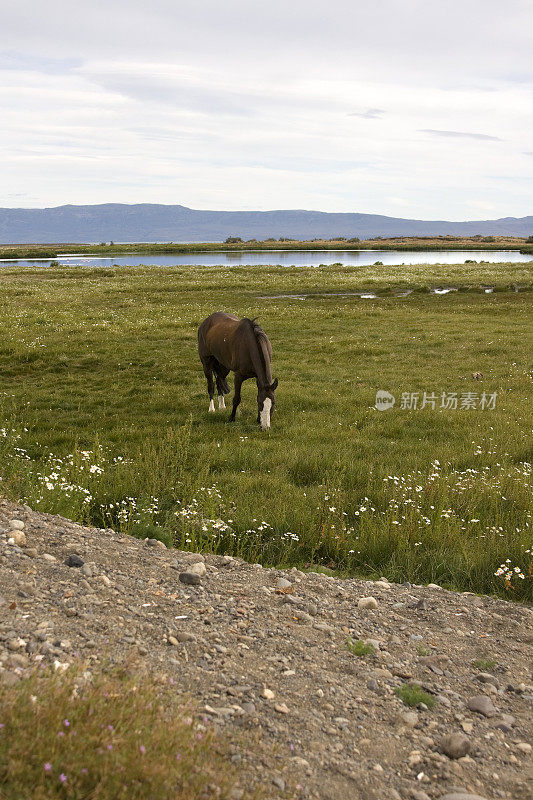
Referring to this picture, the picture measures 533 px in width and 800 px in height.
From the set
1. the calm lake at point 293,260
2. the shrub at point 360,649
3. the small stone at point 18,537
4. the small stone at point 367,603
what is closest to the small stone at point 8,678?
the small stone at point 18,537

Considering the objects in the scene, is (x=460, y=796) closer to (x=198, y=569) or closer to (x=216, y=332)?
(x=198, y=569)

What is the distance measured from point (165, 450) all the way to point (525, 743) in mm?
8891

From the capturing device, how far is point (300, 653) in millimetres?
5230

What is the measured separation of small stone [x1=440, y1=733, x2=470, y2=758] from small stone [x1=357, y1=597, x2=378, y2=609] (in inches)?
85.1

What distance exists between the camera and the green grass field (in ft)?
27.0

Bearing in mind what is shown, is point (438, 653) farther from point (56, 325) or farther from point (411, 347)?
point (56, 325)

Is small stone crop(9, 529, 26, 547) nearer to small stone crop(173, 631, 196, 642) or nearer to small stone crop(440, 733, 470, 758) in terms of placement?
small stone crop(173, 631, 196, 642)

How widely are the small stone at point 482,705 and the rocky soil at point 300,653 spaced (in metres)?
0.01

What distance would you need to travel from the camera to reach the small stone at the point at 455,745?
4.13 metres

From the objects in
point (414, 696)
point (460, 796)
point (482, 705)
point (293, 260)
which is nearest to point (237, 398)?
point (414, 696)

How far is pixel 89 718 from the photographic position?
130 inches

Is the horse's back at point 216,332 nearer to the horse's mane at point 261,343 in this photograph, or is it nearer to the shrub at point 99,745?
the horse's mane at point 261,343

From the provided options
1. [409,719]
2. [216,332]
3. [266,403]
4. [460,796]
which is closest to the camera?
[460,796]

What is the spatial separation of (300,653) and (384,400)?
41.8 feet
